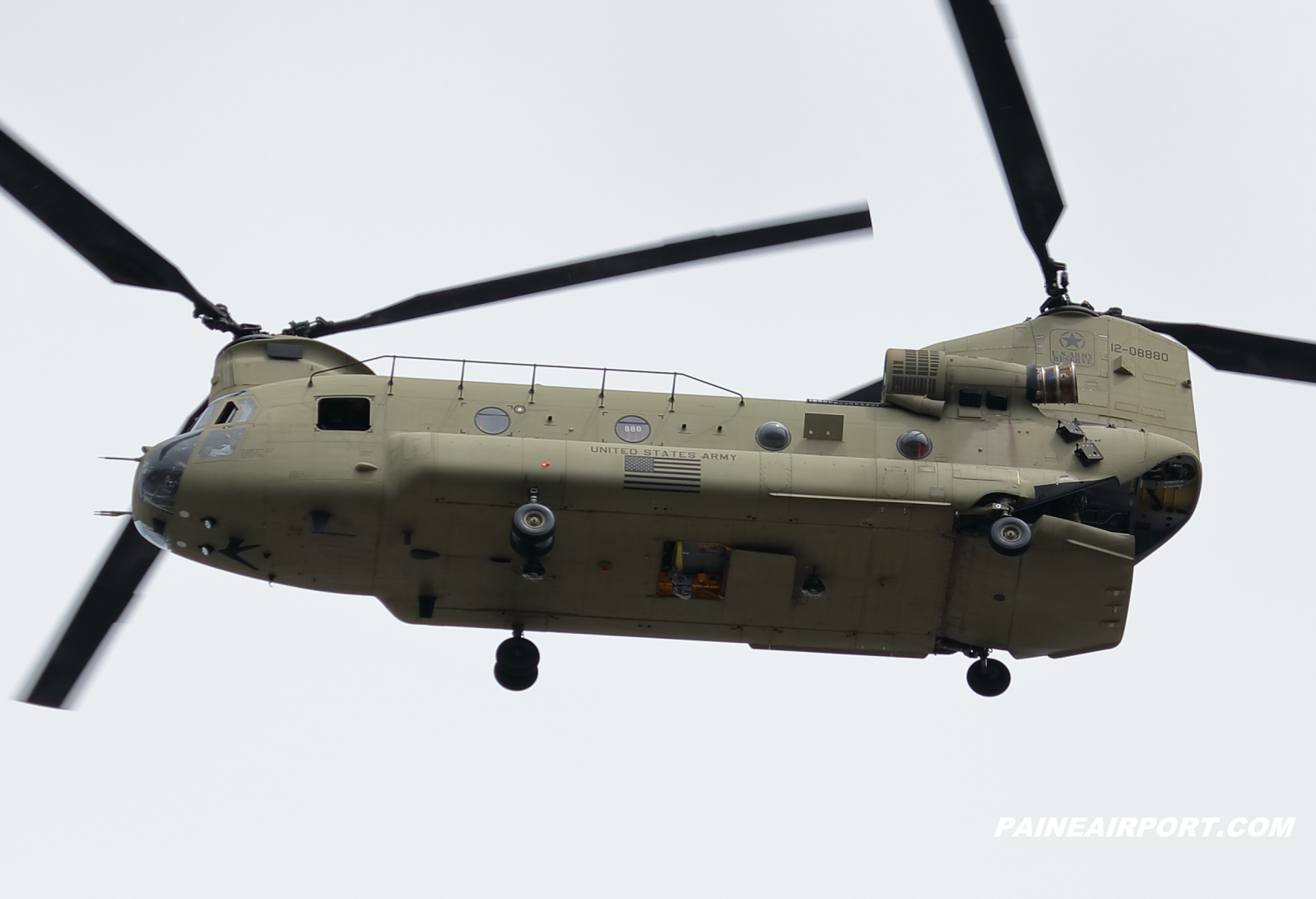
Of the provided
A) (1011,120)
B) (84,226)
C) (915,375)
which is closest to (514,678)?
(915,375)

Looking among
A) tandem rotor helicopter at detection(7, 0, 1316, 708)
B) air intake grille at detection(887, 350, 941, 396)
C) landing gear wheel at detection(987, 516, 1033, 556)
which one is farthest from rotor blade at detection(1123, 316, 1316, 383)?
landing gear wheel at detection(987, 516, 1033, 556)

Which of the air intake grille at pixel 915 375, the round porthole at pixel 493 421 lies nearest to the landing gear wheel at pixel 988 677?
the air intake grille at pixel 915 375

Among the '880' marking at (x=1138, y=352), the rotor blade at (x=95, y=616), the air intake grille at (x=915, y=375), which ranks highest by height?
the '880' marking at (x=1138, y=352)

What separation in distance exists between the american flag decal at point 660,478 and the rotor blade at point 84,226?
6679 mm

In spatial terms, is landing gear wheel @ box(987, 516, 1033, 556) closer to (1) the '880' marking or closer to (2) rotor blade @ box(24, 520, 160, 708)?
(1) the '880' marking

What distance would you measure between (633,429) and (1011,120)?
19.3 ft

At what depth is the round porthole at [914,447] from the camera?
2138 cm

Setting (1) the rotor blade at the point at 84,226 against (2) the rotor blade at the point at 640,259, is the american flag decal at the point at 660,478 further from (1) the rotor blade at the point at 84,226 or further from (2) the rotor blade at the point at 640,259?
(1) the rotor blade at the point at 84,226

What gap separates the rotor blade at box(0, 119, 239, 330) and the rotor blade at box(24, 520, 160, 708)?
3.23 metres

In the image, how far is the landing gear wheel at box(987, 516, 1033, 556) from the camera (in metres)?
20.3

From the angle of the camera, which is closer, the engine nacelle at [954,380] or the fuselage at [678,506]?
the fuselage at [678,506]

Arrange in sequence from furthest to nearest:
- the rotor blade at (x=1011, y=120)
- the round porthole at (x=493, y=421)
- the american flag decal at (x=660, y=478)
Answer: the round porthole at (x=493, y=421)
the american flag decal at (x=660, y=478)
the rotor blade at (x=1011, y=120)

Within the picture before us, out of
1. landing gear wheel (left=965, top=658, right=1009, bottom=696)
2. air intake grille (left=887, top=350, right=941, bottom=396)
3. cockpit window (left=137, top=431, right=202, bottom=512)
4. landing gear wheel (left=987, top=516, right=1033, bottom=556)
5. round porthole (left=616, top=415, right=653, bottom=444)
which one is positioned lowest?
cockpit window (left=137, top=431, right=202, bottom=512)

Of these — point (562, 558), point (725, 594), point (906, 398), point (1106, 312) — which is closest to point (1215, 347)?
point (1106, 312)
